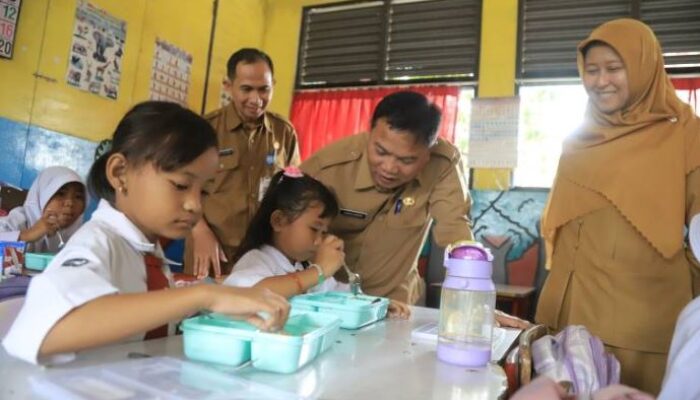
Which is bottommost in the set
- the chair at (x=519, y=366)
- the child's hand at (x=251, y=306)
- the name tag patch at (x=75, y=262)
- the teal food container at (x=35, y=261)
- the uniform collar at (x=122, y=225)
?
the chair at (x=519, y=366)

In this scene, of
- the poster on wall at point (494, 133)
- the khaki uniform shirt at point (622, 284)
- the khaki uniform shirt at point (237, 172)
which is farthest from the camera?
the poster on wall at point (494, 133)

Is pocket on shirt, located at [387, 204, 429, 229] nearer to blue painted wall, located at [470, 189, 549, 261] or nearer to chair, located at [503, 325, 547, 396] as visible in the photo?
chair, located at [503, 325, 547, 396]

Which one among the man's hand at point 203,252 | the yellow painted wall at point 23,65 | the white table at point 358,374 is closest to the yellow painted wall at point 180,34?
the yellow painted wall at point 23,65

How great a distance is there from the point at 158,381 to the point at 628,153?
4.95 ft

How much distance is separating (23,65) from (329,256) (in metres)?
2.39

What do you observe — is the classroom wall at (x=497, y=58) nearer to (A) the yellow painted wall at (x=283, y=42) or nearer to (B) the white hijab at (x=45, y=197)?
(A) the yellow painted wall at (x=283, y=42)

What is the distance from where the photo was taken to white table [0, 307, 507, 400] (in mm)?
690

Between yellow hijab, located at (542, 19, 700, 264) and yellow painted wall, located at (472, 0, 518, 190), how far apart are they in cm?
219

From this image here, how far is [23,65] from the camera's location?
2.90 metres

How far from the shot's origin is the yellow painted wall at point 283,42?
474 cm

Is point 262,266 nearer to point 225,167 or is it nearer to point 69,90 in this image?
point 225,167

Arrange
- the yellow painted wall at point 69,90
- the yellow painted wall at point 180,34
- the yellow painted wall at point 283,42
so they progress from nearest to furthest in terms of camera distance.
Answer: the yellow painted wall at point 69,90, the yellow painted wall at point 180,34, the yellow painted wall at point 283,42

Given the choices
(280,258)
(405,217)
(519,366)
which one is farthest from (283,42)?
(519,366)

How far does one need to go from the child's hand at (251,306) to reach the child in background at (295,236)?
0.62 meters
